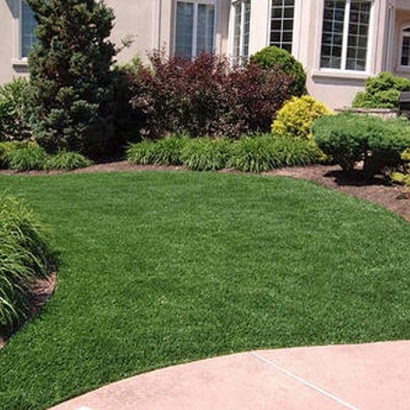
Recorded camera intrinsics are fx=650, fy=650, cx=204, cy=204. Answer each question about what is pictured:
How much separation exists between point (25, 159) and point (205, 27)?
7348 mm

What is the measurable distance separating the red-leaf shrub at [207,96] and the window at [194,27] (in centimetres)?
387

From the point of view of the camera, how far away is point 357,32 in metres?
15.9

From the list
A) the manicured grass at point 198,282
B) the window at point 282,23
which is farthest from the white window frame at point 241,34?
the manicured grass at point 198,282

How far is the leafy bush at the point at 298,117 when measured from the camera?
42.0 ft

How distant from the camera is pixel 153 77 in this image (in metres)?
13.6

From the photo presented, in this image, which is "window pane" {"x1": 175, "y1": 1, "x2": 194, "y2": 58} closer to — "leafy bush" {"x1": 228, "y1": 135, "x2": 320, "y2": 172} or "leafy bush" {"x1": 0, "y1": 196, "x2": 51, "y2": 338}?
"leafy bush" {"x1": 228, "y1": 135, "x2": 320, "y2": 172}

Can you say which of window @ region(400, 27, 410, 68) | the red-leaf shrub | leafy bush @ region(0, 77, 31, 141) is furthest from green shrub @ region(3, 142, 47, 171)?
window @ region(400, 27, 410, 68)

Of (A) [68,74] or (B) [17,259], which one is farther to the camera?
(A) [68,74]

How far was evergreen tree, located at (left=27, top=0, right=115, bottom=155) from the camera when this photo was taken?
12.8 m

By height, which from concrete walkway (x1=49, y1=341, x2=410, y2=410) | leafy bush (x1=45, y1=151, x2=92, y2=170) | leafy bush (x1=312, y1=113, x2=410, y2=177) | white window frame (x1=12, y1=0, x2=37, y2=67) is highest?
white window frame (x1=12, y1=0, x2=37, y2=67)

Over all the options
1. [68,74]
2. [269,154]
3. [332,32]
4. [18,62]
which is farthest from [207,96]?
[18,62]

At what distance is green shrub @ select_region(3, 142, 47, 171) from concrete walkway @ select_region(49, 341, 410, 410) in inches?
345

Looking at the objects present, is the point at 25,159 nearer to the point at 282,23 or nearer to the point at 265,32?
the point at 265,32

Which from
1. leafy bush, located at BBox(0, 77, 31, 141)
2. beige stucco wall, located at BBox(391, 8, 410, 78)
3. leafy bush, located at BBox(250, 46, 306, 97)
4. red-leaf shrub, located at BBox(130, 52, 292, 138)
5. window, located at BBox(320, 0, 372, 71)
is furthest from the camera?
beige stucco wall, located at BBox(391, 8, 410, 78)
